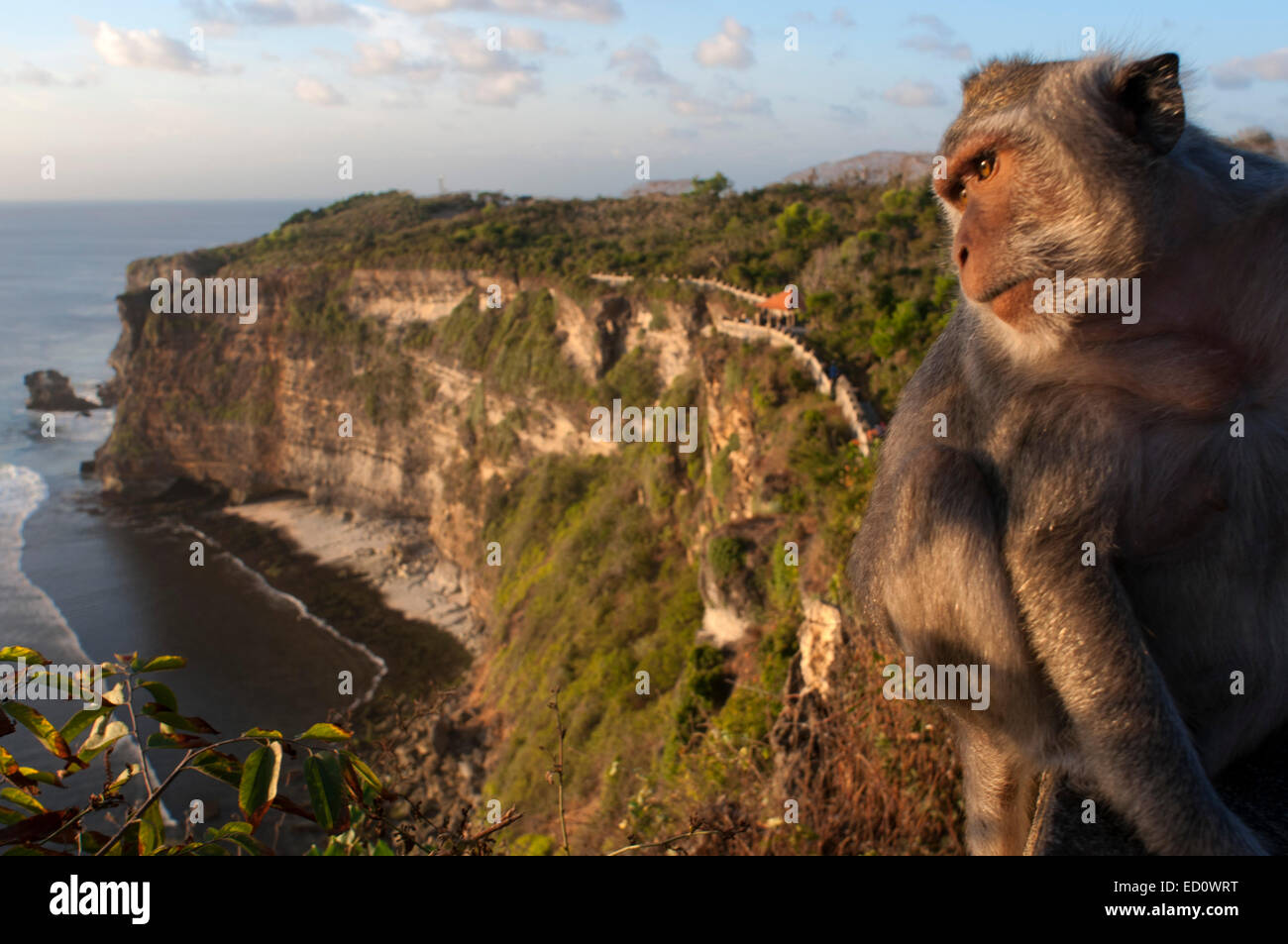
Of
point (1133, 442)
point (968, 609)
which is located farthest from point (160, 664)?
point (1133, 442)

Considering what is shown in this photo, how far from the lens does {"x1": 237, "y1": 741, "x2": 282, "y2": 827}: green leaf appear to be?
275 cm

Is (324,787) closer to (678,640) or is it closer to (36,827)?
(36,827)

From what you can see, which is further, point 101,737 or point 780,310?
point 780,310

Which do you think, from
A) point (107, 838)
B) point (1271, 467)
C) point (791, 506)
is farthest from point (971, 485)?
point (791, 506)

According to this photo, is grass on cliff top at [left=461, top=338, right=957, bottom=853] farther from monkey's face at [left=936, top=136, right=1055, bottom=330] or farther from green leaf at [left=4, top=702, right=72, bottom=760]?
green leaf at [left=4, top=702, right=72, bottom=760]

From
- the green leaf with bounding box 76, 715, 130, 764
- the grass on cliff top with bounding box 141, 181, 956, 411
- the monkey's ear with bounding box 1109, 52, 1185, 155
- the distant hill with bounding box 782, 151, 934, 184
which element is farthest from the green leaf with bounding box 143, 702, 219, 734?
the distant hill with bounding box 782, 151, 934, 184

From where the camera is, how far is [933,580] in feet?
12.0

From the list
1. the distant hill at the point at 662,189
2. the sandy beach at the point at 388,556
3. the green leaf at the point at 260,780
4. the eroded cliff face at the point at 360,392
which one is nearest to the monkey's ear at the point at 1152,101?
the green leaf at the point at 260,780

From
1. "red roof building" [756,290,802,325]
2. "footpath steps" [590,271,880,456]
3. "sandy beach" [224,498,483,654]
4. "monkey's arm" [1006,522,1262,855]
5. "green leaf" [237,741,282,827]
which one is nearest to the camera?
"green leaf" [237,741,282,827]

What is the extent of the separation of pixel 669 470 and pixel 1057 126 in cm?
3853

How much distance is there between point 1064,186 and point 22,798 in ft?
13.9

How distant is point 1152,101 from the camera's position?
322 centimetres

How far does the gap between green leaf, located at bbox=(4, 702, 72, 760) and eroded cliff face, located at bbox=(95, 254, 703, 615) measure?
4371 centimetres
